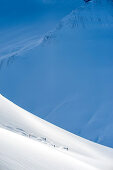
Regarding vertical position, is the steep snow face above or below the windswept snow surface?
above

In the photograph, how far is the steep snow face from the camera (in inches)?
1234

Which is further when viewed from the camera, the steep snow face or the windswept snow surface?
the steep snow face

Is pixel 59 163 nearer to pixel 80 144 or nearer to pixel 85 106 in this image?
pixel 80 144

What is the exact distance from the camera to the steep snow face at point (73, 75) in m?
31.3

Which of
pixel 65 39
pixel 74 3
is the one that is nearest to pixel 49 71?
pixel 65 39

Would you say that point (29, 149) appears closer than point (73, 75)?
Yes

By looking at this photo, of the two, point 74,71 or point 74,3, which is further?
point 74,3

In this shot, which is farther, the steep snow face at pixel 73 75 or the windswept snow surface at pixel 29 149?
the steep snow face at pixel 73 75

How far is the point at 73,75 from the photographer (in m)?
37.1

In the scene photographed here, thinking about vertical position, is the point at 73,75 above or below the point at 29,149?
above

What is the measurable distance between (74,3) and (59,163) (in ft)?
181

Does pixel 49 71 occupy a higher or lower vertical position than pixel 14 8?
lower

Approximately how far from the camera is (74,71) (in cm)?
3747

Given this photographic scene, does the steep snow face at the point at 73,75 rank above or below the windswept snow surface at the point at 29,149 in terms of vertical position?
above
